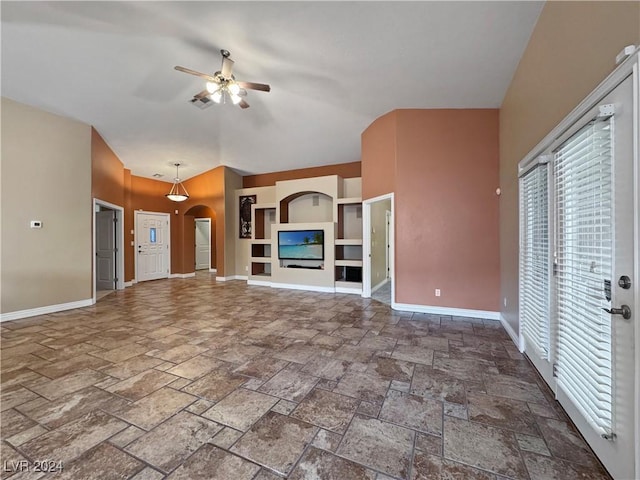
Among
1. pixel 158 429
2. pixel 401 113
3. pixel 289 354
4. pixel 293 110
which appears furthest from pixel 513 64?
pixel 158 429

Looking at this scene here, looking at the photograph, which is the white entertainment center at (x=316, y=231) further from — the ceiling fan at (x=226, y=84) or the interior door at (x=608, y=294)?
the interior door at (x=608, y=294)

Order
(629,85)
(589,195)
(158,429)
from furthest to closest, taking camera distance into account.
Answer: (158,429)
(589,195)
(629,85)

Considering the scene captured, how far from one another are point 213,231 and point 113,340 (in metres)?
8.01

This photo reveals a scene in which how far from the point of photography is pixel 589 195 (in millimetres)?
1675

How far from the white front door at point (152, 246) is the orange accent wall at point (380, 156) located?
22.3 feet

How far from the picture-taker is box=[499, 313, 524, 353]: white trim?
9.96 ft

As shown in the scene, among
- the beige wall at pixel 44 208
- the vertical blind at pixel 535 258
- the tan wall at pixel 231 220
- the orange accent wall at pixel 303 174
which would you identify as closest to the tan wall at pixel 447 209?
the vertical blind at pixel 535 258

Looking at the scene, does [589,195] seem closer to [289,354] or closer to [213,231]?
[289,354]

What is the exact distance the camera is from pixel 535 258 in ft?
8.80

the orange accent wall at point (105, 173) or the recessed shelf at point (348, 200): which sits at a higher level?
the orange accent wall at point (105, 173)

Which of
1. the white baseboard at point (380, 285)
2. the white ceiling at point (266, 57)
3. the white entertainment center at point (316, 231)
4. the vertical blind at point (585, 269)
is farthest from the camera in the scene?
the white entertainment center at point (316, 231)

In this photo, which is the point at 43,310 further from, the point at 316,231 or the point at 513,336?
the point at 513,336

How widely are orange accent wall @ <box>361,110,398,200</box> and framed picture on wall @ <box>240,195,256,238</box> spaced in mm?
4103

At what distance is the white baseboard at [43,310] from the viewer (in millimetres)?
4246
